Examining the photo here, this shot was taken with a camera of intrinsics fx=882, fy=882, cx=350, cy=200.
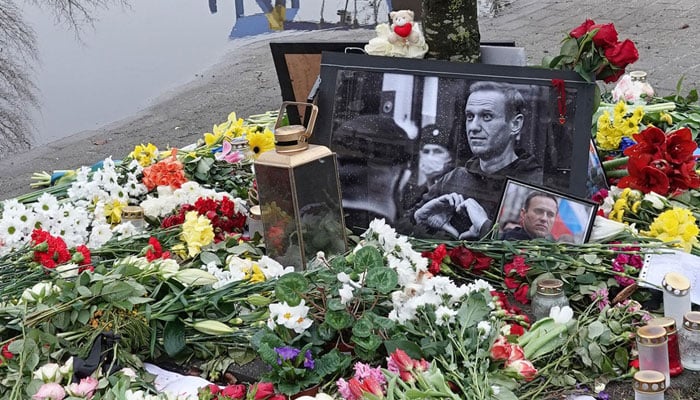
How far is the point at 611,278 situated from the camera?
7.48ft

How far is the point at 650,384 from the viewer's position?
1.70m

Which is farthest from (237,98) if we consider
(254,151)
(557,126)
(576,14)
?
(557,126)

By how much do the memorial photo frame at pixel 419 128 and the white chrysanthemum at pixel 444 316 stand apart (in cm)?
77

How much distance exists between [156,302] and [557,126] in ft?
4.15

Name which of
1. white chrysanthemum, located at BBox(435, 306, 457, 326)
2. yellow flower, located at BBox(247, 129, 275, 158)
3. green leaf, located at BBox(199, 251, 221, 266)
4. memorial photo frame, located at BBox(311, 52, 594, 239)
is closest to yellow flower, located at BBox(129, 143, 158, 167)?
yellow flower, located at BBox(247, 129, 275, 158)

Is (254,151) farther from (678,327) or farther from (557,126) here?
(678,327)

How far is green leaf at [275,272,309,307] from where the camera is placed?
195 centimetres

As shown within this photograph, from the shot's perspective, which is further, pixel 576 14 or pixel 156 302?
pixel 576 14

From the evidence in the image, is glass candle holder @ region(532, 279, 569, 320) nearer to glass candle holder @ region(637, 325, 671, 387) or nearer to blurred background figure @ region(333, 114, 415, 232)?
glass candle holder @ region(637, 325, 671, 387)

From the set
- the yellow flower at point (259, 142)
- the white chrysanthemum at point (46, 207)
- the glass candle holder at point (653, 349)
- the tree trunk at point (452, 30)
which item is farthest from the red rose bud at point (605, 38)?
the white chrysanthemum at point (46, 207)

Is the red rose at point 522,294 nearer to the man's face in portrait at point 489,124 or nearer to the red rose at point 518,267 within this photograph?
the red rose at point 518,267

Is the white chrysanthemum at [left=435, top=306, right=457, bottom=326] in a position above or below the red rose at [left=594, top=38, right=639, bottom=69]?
below

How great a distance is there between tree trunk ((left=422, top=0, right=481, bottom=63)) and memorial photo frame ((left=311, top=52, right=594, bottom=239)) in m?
0.35

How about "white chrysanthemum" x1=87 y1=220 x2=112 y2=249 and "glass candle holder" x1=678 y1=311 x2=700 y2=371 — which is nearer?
"glass candle holder" x1=678 y1=311 x2=700 y2=371
